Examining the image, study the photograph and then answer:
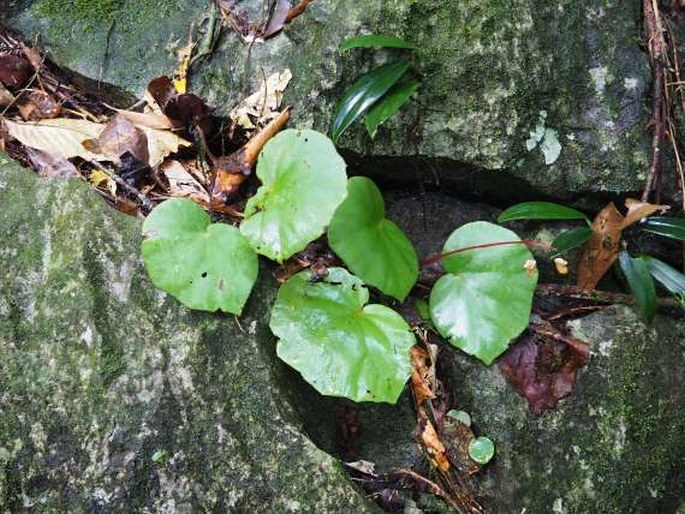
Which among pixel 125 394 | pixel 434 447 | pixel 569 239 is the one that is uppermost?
pixel 569 239

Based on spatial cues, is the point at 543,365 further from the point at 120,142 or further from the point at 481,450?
the point at 120,142

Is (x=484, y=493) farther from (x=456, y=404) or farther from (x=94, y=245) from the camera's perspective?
(x=94, y=245)

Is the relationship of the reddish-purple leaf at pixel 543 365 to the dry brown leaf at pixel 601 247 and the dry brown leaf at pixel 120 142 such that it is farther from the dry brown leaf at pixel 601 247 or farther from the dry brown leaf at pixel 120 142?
the dry brown leaf at pixel 120 142

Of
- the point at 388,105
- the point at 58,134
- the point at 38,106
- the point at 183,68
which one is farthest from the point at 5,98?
the point at 388,105

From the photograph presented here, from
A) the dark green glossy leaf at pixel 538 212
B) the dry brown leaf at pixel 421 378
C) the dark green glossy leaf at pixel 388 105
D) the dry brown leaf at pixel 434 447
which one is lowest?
the dry brown leaf at pixel 434 447

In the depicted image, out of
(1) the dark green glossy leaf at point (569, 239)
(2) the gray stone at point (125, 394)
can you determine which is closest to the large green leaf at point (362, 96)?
(2) the gray stone at point (125, 394)

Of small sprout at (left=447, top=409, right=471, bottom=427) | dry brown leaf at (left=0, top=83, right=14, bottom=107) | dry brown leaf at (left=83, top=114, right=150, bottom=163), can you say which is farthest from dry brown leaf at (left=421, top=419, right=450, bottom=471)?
dry brown leaf at (left=0, top=83, right=14, bottom=107)
